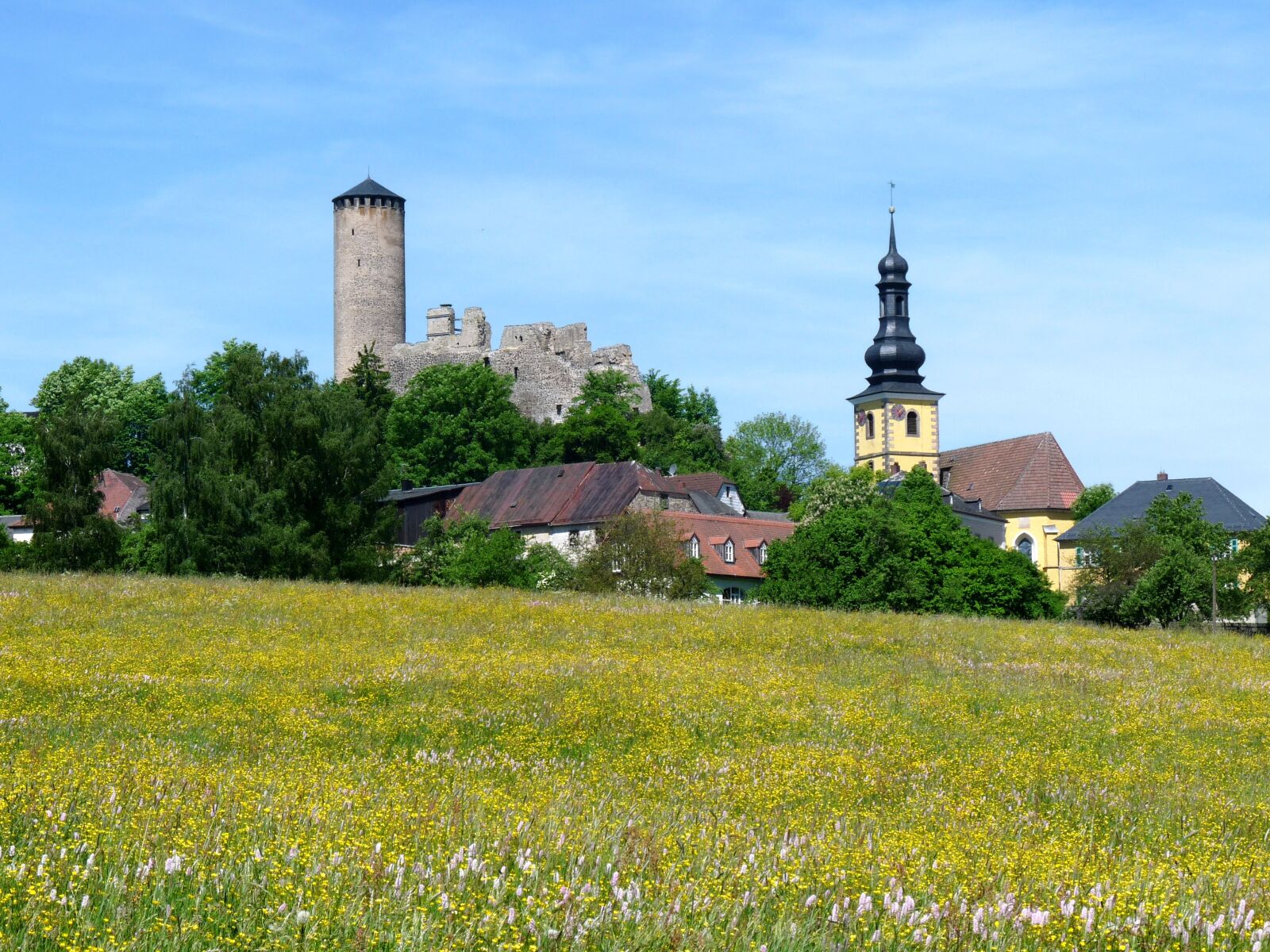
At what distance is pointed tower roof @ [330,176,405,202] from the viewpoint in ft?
437

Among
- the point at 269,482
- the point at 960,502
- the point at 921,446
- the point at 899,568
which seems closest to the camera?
the point at 269,482

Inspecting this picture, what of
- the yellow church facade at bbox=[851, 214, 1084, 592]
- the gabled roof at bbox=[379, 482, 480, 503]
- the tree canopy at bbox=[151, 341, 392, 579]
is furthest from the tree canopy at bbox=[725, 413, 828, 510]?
the tree canopy at bbox=[151, 341, 392, 579]

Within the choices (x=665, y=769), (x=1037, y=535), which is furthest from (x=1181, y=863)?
(x=1037, y=535)

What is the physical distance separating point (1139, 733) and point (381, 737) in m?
7.64

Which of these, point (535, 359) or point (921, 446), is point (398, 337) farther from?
point (921, 446)

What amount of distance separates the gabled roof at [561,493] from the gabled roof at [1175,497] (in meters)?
33.3

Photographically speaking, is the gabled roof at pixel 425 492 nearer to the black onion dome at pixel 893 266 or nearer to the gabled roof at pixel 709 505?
the gabled roof at pixel 709 505

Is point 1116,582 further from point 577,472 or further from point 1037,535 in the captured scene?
point 1037,535

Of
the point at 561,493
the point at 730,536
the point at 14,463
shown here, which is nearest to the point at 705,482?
the point at 561,493

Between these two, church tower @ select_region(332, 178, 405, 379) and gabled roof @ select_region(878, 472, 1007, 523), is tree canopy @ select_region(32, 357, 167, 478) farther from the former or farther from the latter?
gabled roof @ select_region(878, 472, 1007, 523)

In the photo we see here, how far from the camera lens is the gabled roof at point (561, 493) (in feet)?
295

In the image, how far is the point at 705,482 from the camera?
108062mm

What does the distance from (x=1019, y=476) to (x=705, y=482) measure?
1311 inches

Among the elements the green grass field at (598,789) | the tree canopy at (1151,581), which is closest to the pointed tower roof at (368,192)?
the tree canopy at (1151,581)
